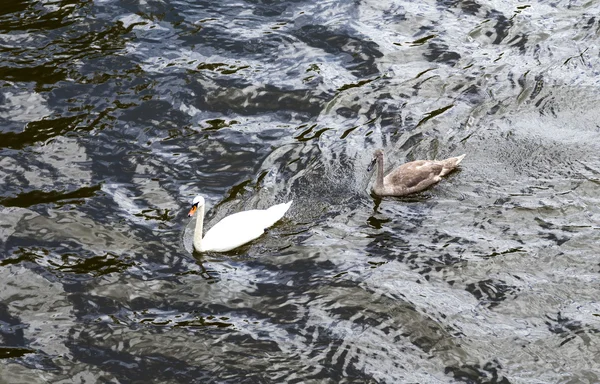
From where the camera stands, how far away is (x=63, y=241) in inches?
475

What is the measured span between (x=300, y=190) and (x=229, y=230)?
5.18 ft

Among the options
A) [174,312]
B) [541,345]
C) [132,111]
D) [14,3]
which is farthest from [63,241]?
[14,3]

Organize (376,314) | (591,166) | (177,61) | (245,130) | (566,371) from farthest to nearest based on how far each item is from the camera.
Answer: (177,61) → (245,130) → (591,166) → (376,314) → (566,371)

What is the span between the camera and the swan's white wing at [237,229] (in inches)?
474

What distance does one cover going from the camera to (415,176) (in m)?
13.0

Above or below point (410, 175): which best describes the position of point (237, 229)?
below

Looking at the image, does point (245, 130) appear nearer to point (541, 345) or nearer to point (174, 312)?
point (174, 312)

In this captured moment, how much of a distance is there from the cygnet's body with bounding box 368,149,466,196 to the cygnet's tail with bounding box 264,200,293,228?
5.07 feet

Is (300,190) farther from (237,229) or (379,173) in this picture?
(237,229)

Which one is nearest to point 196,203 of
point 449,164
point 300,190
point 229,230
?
point 229,230

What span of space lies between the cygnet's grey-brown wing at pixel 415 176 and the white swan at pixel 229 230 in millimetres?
2099

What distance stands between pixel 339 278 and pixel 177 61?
6.68 meters

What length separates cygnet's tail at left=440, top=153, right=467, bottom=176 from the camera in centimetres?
1328

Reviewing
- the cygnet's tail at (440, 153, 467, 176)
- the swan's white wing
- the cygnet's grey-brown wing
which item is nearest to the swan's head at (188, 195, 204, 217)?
the swan's white wing
